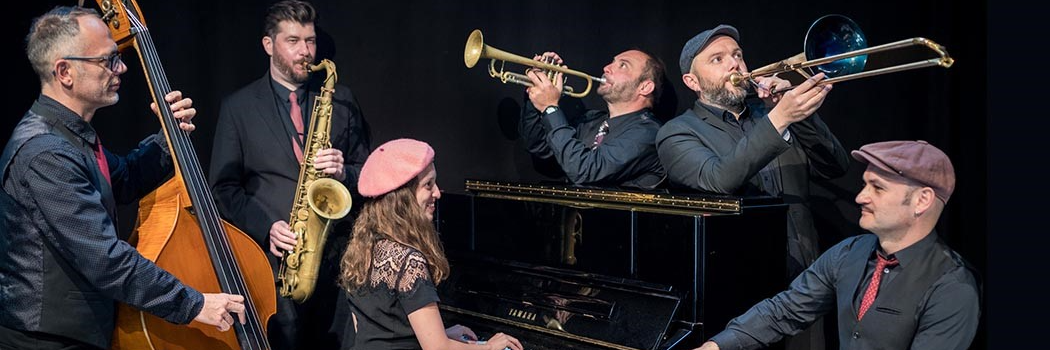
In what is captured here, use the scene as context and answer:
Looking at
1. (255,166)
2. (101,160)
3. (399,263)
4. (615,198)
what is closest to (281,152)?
(255,166)

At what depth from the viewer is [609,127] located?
4.63 meters

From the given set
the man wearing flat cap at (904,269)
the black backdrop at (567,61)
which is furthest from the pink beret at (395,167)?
the black backdrop at (567,61)

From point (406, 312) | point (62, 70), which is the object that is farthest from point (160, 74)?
point (406, 312)

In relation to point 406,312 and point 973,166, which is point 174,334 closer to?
point 406,312

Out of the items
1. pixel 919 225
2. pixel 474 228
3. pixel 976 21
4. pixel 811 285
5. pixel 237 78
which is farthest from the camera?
pixel 237 78

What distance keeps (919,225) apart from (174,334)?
2.34 m

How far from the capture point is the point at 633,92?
4.58m

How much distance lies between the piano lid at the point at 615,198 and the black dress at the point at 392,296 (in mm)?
742

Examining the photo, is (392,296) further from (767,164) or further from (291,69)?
(291,69)

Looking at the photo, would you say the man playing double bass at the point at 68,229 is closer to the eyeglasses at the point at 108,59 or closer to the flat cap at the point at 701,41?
the eyeglasses at the point at 108,59

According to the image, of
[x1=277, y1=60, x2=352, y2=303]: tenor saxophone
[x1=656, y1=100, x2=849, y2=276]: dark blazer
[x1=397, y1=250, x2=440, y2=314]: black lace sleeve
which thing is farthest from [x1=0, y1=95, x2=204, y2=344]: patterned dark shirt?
[x1=656, y1=100, x2=849, y2=276]: dark blazer

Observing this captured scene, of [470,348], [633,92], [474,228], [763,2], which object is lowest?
[470,348]

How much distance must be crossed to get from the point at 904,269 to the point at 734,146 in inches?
43.3

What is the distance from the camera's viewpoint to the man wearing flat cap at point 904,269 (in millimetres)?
2883
